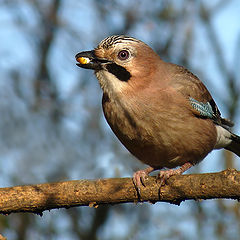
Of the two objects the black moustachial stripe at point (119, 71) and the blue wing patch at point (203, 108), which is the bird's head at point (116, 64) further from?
the blue wing patch at point (203, 108)

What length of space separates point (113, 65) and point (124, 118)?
859 mm

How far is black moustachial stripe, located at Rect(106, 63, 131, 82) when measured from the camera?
25.4 feet

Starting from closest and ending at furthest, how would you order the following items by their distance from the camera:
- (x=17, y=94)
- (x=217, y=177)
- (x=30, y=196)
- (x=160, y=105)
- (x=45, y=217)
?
(x=217, y=177) < (x=30, y=196) < (x=160, y=105) < (x=45, y=217) < (x=17, y=94)

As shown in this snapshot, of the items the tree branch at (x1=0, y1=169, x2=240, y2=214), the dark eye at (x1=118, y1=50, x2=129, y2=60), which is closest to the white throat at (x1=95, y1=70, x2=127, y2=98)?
the dark eye at (x1=118, y1=50, x2=129, y2=60)

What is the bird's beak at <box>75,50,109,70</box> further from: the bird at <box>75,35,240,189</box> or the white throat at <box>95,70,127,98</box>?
the white throat at <box>95,70,127,98</box>

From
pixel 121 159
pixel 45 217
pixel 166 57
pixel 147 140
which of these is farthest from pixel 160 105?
pixel 166 57

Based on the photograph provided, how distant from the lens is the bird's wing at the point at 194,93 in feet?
26.9

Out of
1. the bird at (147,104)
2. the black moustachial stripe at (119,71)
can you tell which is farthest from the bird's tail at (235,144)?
the black moustachial stripe at (119,71)

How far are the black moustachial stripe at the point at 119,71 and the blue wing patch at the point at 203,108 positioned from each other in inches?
47.5

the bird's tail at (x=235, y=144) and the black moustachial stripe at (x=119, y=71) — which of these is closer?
the black moustachial stripe at (x=119, y=71)

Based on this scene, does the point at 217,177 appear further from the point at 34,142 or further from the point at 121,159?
the point at 34,142

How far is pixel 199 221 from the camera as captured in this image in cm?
1054

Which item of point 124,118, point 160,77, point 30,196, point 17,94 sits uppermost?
point 17,94

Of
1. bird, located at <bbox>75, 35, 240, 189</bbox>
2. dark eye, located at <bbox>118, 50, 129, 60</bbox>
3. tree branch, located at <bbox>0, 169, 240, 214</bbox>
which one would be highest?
dark eye, located at <bbox>118, 50, 129, 60</bbox>
